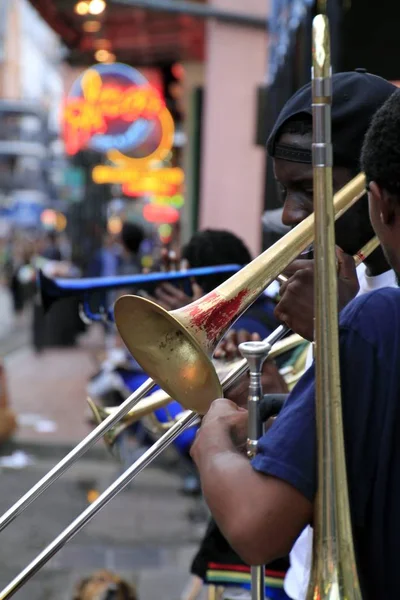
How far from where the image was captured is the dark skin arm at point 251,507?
128 cm

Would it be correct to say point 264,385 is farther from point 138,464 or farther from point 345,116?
point 345,116

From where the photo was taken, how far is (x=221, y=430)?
148 cm

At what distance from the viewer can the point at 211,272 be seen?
304 centimetres

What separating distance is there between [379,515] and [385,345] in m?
0.25

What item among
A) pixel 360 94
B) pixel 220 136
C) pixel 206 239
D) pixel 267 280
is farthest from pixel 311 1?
pixel 220 136

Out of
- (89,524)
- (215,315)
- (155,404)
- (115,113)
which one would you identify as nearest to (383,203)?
(215,315)

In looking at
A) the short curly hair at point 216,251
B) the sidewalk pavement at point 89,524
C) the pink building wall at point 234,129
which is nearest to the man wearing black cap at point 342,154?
the short curly hair at point 216,251

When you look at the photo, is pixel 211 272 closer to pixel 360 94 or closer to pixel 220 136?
pixel 360 94

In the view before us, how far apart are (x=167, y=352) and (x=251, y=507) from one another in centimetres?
50

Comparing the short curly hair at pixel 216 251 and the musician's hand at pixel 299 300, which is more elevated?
the musician's hand at pixel 299 300

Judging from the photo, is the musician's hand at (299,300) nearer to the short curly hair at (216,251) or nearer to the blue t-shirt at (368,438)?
the blue t-shirt at (368,438)

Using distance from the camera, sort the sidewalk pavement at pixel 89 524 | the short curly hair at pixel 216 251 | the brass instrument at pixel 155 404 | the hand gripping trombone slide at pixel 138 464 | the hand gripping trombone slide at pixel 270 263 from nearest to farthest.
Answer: the hand gripping trombone slide at pixel 270 263 < the hand gripping trombone slide at pixel 138 464 < the brass instrument at pixel 155 404 < the short curly hair at pixel 216 251 < the sidewalk pavement at pixel 89 524

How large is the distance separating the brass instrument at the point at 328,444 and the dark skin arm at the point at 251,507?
0.05 meters

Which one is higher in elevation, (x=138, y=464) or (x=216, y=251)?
(x=216, y=251)
